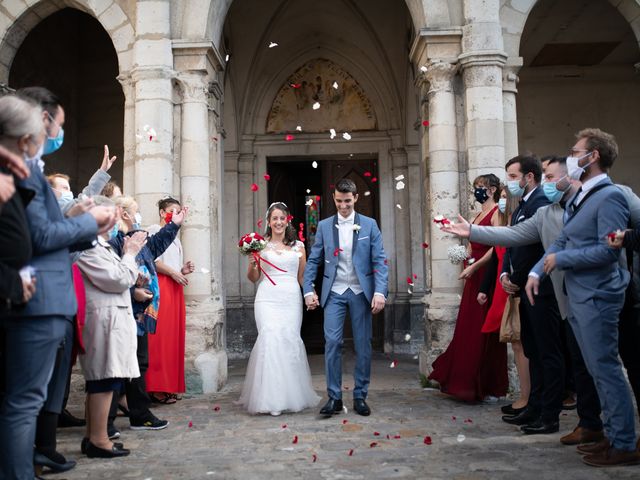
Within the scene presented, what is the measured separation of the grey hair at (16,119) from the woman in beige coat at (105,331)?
3.43 feet

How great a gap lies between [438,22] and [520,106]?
16.7ft

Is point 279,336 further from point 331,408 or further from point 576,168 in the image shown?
point 576,168

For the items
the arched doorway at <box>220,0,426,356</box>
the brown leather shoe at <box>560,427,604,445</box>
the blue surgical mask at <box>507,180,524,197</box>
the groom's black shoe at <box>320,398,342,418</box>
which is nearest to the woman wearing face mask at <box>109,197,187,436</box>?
the groom's black shoe at <box>320,398,342,418</box>

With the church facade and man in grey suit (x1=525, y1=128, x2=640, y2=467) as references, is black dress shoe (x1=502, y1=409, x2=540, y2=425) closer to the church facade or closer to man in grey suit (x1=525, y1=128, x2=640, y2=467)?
man in grey suit (x1=525, y1=128, x2=640, y2=467)

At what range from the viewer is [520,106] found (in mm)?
10914

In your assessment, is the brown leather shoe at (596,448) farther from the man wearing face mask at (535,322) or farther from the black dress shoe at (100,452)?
the black dress shoe at (100,452)

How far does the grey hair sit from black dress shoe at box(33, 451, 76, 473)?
1828 millimetres

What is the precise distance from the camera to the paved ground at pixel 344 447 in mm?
3350

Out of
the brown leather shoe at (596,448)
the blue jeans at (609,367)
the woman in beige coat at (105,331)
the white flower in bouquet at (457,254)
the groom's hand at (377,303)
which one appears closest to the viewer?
the blue jeans at (609,367)

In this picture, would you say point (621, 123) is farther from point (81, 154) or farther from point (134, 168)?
point (81, 154)

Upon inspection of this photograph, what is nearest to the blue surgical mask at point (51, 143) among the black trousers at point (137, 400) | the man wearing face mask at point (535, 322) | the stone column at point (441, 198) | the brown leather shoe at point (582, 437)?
the black trousers at point (137, 400)

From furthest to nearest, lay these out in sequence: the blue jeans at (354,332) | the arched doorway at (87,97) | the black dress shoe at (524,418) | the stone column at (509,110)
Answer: the arched doorway at (87,97), the stone column at (509,110), the blue jeans at (354,332), the black dress shoe at (524,418)

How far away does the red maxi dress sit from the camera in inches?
207

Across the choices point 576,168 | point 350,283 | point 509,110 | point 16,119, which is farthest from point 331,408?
point 509,110
